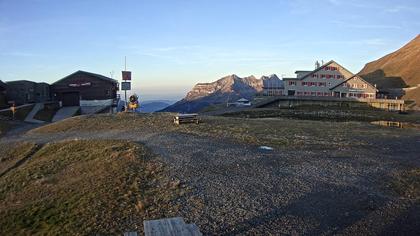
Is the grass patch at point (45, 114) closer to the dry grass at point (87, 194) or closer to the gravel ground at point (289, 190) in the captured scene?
the dry grass at point (87, 194)

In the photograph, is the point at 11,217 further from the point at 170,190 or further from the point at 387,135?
the point at 387,135

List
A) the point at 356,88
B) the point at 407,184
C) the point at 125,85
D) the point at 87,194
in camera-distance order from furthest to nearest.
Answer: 1. the point at 356,88
2. the point at 125,85
3. the point at 407,184
4. the point at 87,194

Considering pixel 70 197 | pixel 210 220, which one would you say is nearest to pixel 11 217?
pixel 70 197

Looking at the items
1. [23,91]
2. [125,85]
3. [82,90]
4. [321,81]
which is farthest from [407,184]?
[321,81]

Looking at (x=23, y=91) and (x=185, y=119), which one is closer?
(x=185, y=119)

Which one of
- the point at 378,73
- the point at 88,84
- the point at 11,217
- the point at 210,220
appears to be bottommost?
the point at 11,217

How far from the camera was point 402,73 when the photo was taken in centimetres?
14088

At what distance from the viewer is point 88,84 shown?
67.8 metres

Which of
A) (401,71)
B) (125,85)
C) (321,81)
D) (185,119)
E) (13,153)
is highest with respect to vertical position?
(401,71)

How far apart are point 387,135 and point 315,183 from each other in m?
19.4

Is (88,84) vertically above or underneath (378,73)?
underneath

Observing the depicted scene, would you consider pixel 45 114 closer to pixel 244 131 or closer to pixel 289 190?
pixel 244 131

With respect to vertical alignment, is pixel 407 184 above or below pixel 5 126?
above

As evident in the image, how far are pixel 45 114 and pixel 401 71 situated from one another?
13665 centimetres
